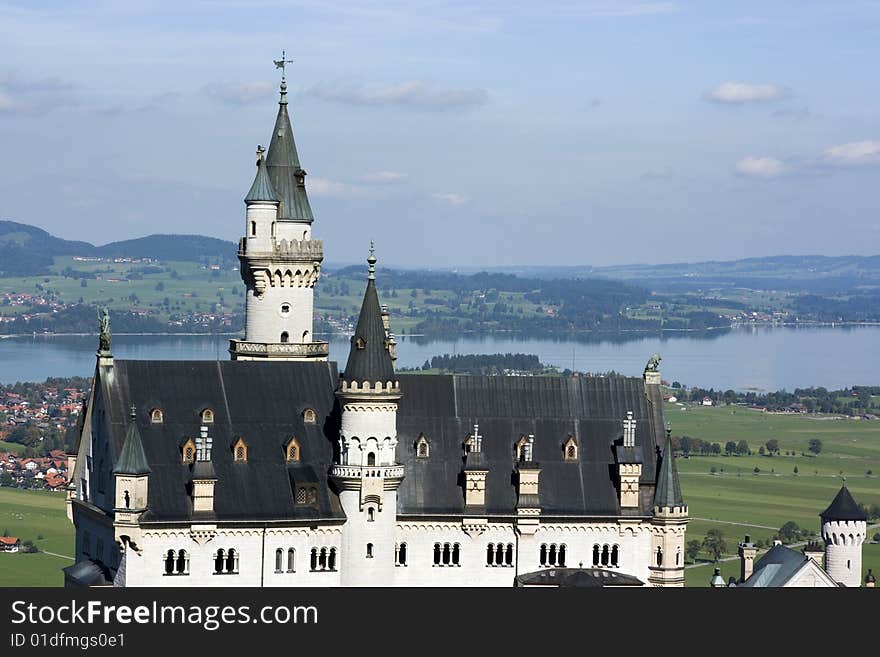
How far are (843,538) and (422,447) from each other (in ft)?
74.7

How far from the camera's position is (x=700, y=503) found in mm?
195625

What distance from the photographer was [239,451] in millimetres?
94688

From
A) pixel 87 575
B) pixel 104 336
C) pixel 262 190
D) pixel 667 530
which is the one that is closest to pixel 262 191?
pixel 262 190

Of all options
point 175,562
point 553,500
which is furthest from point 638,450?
point 175,562

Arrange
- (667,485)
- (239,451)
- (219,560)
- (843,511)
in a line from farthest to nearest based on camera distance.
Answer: (843,511)
(667,485)
(239,451)
(219,560)

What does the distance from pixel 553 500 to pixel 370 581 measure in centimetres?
941

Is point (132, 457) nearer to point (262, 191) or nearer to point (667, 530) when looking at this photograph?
point (262, 191)

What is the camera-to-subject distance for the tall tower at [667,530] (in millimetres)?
98438

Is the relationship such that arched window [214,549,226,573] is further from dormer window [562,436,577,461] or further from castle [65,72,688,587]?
dormer window [562,436,577,461]

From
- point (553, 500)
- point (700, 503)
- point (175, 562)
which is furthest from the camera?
point (700, 503)

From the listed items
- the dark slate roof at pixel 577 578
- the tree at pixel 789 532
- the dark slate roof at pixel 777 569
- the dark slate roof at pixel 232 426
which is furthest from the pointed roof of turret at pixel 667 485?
the tree at pixel 789 532

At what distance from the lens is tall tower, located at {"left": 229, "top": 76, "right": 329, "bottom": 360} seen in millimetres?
106250

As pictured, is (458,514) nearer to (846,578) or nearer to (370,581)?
(370,581)
